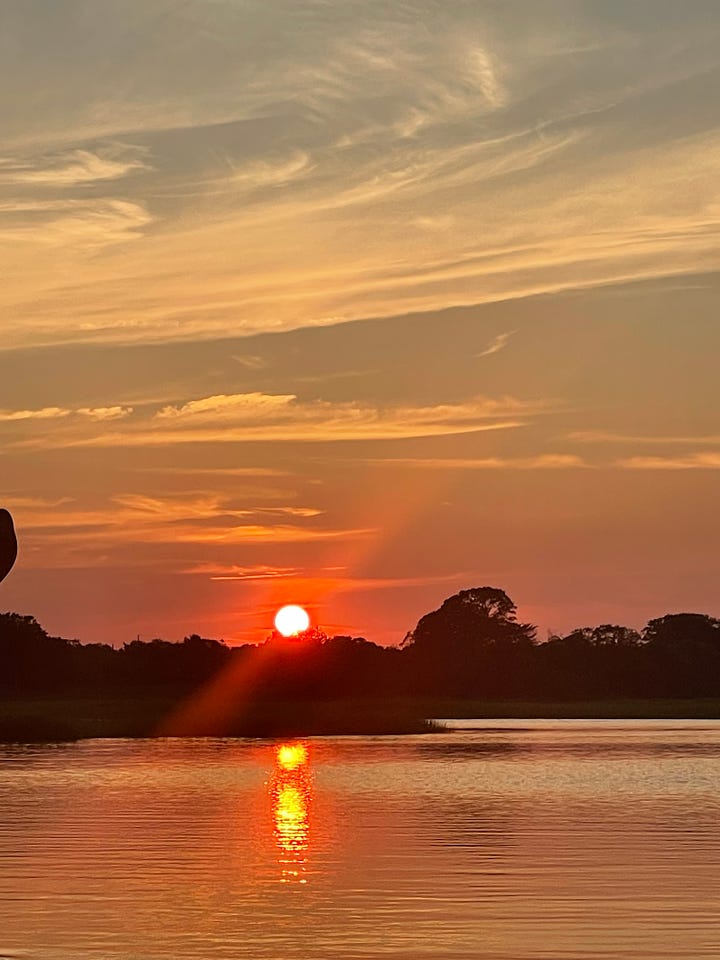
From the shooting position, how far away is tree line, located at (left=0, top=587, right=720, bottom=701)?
12144 centimetres

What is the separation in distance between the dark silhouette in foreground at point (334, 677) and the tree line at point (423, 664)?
0.46 feet

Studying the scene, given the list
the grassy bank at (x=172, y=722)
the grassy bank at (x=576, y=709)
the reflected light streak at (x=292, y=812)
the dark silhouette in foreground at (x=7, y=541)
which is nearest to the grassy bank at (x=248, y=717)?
the grassy bank at (x=172, y=722)

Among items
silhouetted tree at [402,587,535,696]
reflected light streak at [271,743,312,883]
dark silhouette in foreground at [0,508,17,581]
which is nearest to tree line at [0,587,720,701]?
silhouetted tree at [402,587,535,696]

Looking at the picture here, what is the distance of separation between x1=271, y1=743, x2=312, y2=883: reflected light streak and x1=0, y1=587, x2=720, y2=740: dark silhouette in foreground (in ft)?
74.6

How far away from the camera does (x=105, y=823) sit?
3425 cm

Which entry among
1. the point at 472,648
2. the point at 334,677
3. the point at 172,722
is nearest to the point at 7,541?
the point at 172,722

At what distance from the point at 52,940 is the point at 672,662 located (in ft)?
432

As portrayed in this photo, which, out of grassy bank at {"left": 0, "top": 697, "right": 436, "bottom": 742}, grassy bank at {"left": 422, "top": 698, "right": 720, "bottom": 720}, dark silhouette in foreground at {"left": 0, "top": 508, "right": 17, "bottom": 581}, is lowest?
dark silhouette in foreground at {"left": 0, "top": 508, "right": 17, "bottom": 581}

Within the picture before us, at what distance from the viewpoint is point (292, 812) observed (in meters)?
38.0

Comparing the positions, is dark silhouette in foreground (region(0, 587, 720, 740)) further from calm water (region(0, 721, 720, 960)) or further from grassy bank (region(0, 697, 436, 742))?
calm water (region(0, 721, 720, 960))

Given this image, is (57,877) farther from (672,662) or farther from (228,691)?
(672,662)

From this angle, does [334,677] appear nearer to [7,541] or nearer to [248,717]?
[248,717]

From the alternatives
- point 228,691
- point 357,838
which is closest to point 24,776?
point 357,838

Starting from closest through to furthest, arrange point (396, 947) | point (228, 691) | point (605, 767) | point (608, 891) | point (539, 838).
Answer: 1. point (396, 947)
2. point (608, 891)
3. point (539, 838)
4. point (605, 767)
5. point (228, 691)
